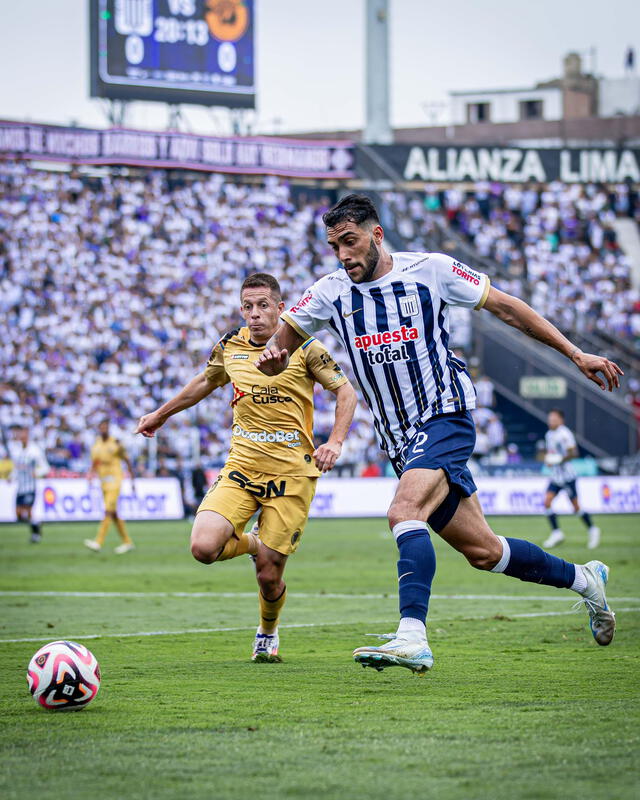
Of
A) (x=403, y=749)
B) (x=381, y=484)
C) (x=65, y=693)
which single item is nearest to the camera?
(x=403, y=749)

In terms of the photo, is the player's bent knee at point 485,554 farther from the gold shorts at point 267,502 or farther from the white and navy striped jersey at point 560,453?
the white and navy striped jersey at point 560,453

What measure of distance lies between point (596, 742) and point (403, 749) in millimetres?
769

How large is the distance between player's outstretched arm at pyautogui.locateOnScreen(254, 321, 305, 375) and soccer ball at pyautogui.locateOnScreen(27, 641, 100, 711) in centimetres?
189

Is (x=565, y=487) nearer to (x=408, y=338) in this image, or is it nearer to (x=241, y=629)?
(x=241, y=629)

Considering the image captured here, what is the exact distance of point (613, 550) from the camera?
20.6 metres

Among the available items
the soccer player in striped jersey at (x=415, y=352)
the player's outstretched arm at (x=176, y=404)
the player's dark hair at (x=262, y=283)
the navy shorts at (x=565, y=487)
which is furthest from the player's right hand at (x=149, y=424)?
the navy shorts at (x=565, y=487)

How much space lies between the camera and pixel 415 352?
7148 mm

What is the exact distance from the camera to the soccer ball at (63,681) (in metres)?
6.29

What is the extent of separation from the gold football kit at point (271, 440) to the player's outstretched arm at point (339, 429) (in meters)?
0.10

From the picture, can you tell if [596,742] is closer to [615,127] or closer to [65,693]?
[65,693]

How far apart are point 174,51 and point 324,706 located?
130 feet

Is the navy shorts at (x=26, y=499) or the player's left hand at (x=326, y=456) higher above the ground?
the player's left hand at (x=326, y=456)

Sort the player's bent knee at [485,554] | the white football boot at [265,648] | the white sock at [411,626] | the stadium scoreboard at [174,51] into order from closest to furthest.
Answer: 1. the white sock at [411,626]
2. the player's bent knee at [485,554]
3. the white football boot at [265,648]
4. the stadium scoreboard at [174,51]

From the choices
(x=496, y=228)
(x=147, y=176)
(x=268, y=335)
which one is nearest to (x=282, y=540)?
(x=268, y=335)
